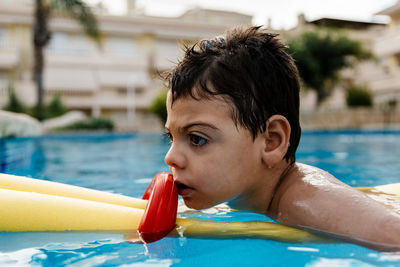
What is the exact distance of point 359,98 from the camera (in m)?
21.8

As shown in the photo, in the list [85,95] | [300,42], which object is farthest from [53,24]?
[300,42]

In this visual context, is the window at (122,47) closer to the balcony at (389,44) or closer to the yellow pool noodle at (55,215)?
the balcony at (389,44)

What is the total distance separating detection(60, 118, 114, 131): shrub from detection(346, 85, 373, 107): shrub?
40.5 ft

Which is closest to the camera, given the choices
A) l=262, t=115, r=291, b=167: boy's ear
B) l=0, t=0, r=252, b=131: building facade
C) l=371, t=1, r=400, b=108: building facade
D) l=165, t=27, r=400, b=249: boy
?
l=165, t=27, r=400, b=249: boy

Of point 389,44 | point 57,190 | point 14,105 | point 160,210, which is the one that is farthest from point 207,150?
point 389,44

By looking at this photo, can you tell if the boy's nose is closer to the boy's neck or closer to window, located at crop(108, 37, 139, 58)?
the boy's neck

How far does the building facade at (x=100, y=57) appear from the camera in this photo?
87.0 feet

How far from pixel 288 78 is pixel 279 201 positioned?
21.1 inches

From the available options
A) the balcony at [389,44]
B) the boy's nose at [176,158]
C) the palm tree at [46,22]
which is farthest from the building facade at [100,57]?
the boy's nose at [176,158]

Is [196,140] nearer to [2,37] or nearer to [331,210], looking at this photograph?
[331,210]

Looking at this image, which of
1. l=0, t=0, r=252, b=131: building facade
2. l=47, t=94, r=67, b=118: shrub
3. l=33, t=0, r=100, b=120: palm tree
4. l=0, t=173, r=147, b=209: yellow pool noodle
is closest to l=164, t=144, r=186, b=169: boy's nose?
l=0, t=173, r=147, b=209: yellow pool noodle

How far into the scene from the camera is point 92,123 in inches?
667

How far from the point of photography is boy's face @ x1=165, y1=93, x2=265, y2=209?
1636 millimetres

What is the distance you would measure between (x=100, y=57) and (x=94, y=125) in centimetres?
1258
